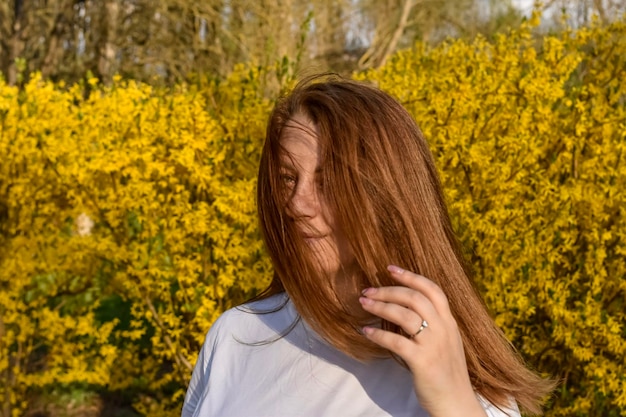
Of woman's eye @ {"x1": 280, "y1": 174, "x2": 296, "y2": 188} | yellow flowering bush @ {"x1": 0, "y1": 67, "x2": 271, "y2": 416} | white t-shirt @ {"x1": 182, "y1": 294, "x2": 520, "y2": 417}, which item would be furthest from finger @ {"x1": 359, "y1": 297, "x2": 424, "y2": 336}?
yellow flowering bush @ {"x1": 0, "y1": 67, "x2": 271, "y2": 416}

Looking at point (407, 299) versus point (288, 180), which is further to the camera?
point (288, 180)

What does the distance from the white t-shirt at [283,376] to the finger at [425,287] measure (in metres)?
0.19

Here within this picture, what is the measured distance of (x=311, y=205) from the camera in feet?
3.69

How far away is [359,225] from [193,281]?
Answer: 2.74 m

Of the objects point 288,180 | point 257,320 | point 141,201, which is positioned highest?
point 288,180

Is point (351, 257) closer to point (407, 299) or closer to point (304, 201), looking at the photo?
point (304, 201)

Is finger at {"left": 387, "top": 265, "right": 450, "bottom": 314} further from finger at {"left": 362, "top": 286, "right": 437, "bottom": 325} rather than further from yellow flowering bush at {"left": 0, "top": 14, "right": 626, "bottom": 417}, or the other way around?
yellow flowering bush at {"left": 0, "top": 14, "right": 626, "bottom": 417}

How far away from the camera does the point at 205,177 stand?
11.7ft

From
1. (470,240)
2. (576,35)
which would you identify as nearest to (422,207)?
(470,240)

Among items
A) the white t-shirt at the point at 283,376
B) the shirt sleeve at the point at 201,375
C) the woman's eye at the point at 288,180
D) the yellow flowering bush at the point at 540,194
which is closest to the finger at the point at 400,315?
the white t-shirt at the point at 283,376

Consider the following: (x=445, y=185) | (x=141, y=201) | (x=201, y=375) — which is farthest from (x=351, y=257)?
(x=141, y=201)

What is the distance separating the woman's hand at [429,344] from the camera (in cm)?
88

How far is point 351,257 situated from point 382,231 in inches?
3.0

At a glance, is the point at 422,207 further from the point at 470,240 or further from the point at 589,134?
the point at 589,134
